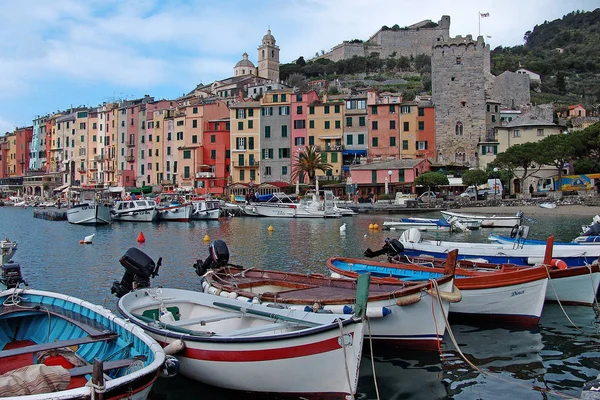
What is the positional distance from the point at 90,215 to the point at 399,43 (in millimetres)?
112827

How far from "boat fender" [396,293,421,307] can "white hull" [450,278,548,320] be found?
3.06 meters

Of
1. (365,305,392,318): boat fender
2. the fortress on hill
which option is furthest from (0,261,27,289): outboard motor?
the fortress on hill

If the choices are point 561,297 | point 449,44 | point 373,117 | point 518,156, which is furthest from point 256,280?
point 449,44

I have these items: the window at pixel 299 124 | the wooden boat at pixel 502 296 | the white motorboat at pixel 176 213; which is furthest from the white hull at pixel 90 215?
the wooden boat at pixel 502 296

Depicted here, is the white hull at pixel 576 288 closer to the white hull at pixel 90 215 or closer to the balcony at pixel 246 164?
the white hull at pixel 90 215

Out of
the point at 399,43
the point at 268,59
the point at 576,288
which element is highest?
→ the point at 399,43

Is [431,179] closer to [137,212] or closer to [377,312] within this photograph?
[137,212]

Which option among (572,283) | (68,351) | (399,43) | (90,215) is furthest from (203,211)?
(399,43)

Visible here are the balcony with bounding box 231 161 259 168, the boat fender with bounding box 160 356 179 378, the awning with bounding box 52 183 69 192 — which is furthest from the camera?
the awning with bounding box 52 183 69 192

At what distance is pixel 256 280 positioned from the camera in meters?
13.9

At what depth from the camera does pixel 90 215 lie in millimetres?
49562

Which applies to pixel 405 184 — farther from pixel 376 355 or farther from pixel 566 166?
pixel 376 355

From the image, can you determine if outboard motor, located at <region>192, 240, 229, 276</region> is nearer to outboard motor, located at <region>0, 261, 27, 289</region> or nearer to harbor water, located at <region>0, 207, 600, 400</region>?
harbor water, located at <region>0, 207, 600, 400</region>

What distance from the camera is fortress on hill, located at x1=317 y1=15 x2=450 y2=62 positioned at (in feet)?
469
